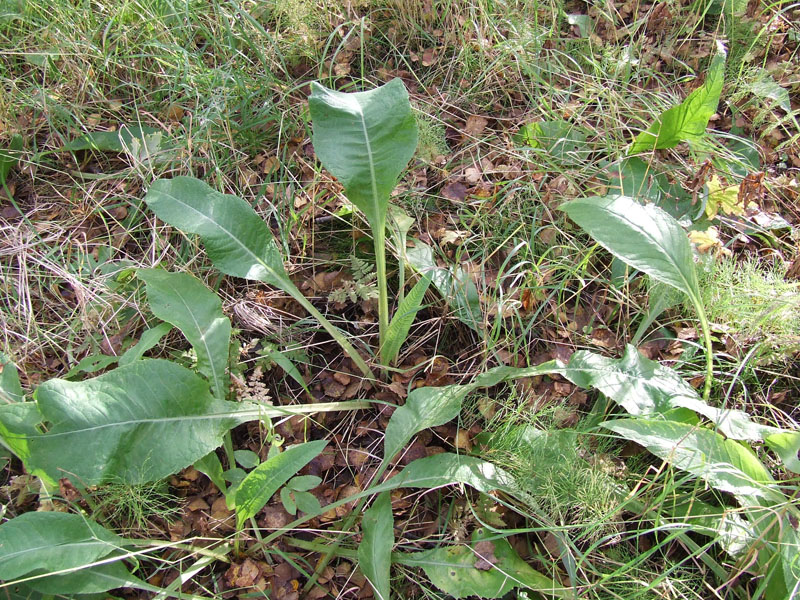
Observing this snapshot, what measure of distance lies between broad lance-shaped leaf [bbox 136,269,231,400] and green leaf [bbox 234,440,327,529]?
36cm

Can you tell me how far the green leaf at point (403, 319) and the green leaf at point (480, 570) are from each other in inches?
23.9

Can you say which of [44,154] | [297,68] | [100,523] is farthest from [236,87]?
[100,523]

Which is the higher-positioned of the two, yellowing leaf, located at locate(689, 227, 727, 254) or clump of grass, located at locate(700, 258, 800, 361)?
yellowing leaf, located at locate(689, 227, 727, 254)

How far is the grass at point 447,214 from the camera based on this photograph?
1.63 metres

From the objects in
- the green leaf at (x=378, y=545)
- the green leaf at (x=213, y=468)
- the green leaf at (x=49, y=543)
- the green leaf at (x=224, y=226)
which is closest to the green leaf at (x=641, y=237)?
the green leaf at (x=224, y=226)

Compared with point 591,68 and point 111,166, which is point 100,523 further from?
point 591,68

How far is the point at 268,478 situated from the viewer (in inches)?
59.9

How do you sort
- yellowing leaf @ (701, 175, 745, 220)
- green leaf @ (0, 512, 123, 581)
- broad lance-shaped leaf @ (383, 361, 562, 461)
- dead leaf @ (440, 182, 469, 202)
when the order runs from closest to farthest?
green leaf @ (0, 512, 123, 581)
broad lance-shaped leaf @ (383, 361, 562, 461)
yellowing leaf @ (701, 175, 745, 220)
dead leaf @ (440, 182, 469, 202)

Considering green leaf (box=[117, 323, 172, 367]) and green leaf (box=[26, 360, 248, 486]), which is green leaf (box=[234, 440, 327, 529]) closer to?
green leaf (box=[26, 360, 248, 486])

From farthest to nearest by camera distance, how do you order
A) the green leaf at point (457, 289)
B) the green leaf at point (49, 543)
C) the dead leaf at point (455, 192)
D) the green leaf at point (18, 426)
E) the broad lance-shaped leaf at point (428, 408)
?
the dead leaf at point (455, 192)
the green leaf at point (457, 289)
the broad lance-shaped leaf at point (428, 408)
the green leaf at point (18, 426)
the green leaf at point (49, 543)

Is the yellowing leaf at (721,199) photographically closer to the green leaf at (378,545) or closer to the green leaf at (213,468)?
the green leaf at (378,545)

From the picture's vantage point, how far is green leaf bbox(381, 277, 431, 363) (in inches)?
67.9

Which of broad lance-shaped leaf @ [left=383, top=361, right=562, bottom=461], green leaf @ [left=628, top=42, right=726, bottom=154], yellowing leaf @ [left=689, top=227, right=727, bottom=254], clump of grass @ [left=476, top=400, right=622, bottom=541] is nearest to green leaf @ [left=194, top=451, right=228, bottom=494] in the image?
broad lance-shaped leaf @ [left=383, top=361, right=562, bottom=461]

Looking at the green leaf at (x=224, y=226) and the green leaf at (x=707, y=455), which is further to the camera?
the green leaf at (x=224, y=226)
